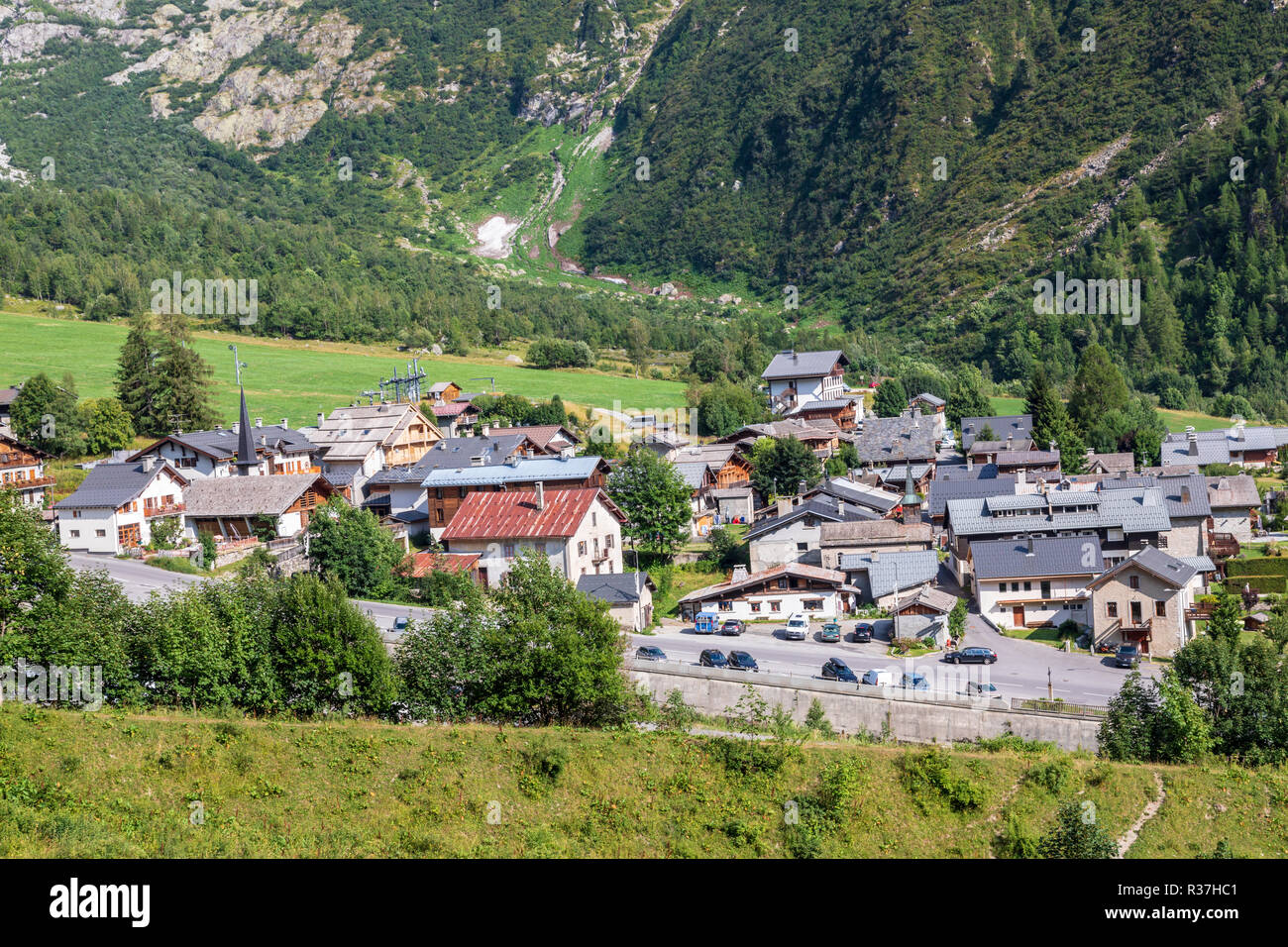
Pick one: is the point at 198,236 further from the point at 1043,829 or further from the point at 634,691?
the point at 1043,829

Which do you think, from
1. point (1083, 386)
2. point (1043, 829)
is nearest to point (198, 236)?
point (1083, 386)

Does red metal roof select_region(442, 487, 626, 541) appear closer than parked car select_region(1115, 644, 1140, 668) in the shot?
No

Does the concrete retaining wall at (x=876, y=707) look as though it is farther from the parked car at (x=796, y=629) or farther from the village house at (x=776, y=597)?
the village house at (x=776, y=597)

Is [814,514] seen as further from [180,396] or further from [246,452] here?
[180,396]

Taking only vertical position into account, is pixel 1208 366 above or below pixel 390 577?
above

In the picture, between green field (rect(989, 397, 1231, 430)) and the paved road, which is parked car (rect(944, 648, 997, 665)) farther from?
green field (rect(989, 397, 1231, 430))

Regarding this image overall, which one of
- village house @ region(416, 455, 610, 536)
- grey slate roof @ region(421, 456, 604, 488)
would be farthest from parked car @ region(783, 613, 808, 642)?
grey slate roof @ region(421, 456, 604, 488)
